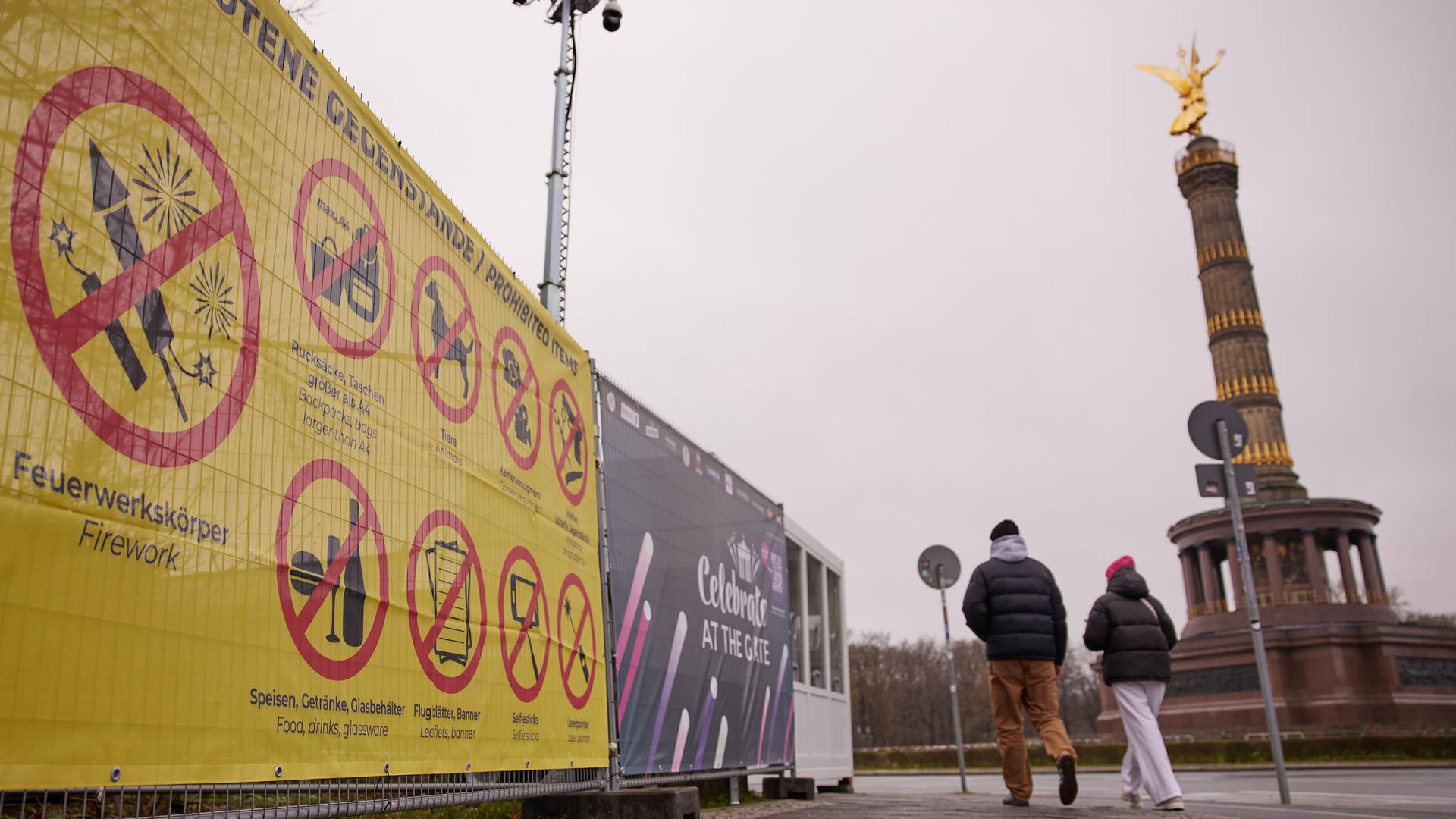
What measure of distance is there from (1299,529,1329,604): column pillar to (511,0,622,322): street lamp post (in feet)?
125

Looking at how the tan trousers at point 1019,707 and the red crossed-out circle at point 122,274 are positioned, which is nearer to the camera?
the red crossed-out circle at point 122,274

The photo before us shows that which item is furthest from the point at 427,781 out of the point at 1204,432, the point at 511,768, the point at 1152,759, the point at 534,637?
the point at 1204,432

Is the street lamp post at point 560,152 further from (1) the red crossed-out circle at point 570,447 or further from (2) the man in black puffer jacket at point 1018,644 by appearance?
(2) the man in black puffer jacket at point 1018,644

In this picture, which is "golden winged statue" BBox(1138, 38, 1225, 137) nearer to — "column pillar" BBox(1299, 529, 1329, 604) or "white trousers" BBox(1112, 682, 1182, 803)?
"column pillar" BBox(1299, 529, 1329, 604)

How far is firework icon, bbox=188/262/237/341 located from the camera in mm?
3270

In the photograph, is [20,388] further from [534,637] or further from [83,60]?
[534,637]

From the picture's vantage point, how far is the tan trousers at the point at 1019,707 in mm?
8523

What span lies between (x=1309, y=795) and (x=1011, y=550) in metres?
5.19

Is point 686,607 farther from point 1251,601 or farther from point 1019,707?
point 1251,601

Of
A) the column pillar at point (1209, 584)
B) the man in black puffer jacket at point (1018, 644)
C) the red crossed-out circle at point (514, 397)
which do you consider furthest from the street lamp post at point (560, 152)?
the column pillar at point (1209, 584)

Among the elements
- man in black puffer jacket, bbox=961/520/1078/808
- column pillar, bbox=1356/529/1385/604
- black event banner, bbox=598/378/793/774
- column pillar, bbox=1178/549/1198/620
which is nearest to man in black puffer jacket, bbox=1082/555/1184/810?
man in black puffer jacket, bbox=961/520/1078/808

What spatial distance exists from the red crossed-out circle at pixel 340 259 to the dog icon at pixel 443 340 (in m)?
0.36

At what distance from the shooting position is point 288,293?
3.76m

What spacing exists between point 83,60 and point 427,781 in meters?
2.91
